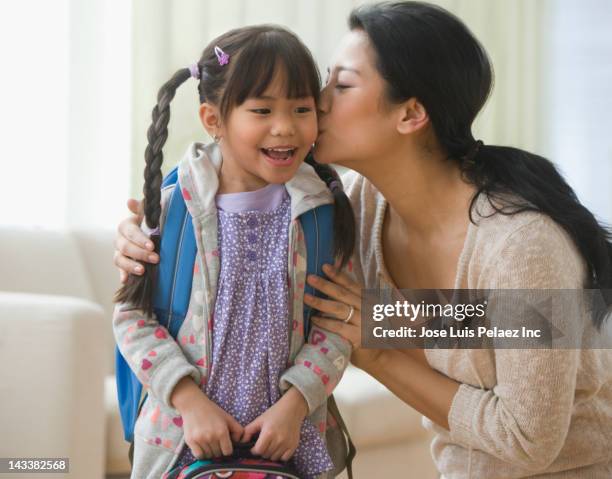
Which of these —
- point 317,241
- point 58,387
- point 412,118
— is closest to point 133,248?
point 317,241

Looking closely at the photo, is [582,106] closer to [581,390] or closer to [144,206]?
[581,390]

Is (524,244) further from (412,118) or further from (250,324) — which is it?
(250,324)

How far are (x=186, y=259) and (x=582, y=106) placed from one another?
3598 millimetres

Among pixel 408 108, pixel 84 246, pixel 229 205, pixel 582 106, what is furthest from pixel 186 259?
pixel 582 106

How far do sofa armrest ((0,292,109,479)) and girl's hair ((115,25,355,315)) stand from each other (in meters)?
0.81

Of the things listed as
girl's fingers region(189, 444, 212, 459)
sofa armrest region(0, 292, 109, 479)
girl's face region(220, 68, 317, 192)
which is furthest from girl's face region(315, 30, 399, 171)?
sofa armrest region(0, 292, 109, 479)

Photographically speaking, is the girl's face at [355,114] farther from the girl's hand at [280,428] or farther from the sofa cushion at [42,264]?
the sofa cushion at [42,264]

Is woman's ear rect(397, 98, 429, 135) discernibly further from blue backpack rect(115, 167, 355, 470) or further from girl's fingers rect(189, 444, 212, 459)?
girl's fingers rect(189, 444, 212, 459)

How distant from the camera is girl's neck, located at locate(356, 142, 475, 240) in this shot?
5.33ft

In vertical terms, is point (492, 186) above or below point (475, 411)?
above

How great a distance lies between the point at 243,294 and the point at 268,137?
0.26m

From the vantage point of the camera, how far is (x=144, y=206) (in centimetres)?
144

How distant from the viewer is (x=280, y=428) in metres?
1.34

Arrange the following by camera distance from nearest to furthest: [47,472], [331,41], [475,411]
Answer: [475,411] → [47,472] → [331,41]
